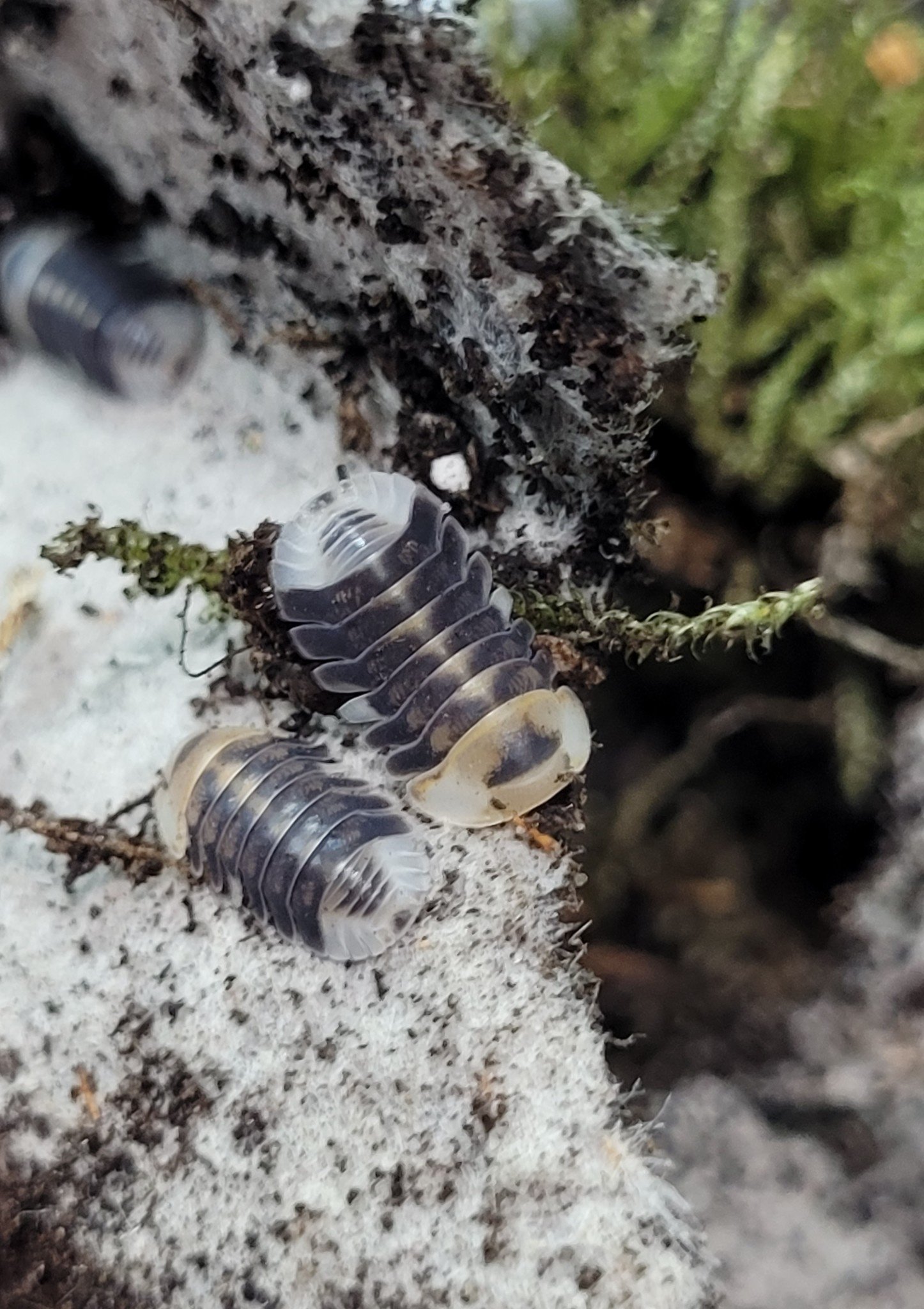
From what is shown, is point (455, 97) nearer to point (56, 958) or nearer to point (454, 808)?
point (454, 808)

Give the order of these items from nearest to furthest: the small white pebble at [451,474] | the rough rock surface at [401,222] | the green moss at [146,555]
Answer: the rough rock surface at [401,222] < the green moss at [146,555] < the small white pebble at [451,474]

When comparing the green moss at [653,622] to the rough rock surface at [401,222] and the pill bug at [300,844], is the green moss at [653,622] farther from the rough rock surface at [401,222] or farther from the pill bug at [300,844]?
the pill bug at [300,844]

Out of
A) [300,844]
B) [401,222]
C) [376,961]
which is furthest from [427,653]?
[401,222]

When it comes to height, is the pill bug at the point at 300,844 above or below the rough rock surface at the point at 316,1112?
above

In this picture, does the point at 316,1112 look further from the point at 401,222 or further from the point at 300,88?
the point at 300,88

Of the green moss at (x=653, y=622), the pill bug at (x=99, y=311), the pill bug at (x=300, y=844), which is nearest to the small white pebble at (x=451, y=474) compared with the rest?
the green moss at (x=653, y=622)

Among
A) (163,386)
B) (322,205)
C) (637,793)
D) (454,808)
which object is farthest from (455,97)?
(637,793)
